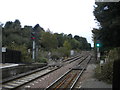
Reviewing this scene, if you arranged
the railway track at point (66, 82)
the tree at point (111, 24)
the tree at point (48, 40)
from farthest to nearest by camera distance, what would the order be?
the tree at point (48, 40), the railway track at point (66, 82), the tree at point (111, 24)

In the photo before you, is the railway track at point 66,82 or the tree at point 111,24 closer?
→ the tree at point 111,24

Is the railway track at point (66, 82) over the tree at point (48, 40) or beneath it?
beneath

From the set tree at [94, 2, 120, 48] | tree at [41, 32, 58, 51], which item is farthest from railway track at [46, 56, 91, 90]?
tree at [41, 32, 58, 51]

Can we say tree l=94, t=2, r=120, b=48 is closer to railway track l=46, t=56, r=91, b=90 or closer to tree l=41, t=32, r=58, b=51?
A: railway track l=46, t=56, r=91, b=90

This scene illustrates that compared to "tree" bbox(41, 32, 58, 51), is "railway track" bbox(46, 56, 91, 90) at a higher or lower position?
lower

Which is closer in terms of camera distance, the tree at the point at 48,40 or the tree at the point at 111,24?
the tree at the point at 111,24

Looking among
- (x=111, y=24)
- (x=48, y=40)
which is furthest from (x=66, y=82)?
(x=48, y=40)

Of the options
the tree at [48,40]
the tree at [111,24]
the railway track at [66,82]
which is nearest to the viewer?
the tree at [111,24]

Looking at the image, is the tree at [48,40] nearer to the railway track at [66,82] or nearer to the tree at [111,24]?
the railway track at [66,82]

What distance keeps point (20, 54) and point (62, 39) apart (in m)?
60.9

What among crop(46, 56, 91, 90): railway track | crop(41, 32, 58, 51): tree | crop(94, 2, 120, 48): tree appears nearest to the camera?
crop(94, 2, 120, 48): tree

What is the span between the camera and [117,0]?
30.1ft

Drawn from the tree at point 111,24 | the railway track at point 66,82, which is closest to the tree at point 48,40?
the railway track at point 66,82

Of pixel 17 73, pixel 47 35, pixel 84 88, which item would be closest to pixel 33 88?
pixel 84 88
